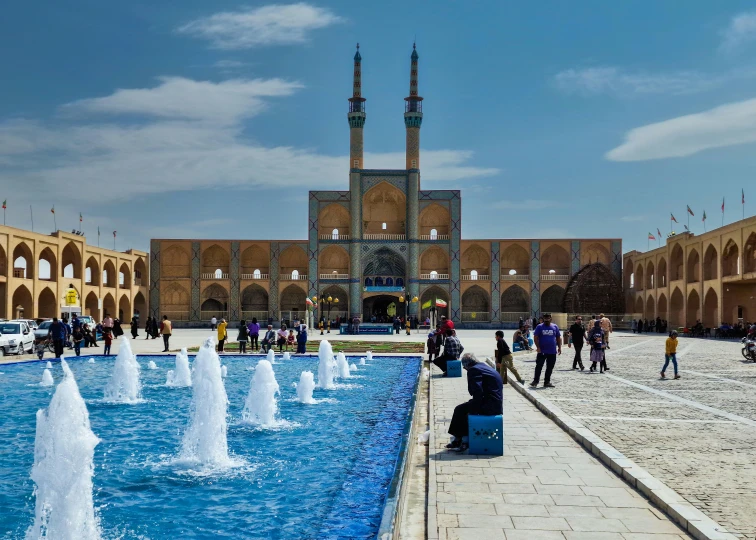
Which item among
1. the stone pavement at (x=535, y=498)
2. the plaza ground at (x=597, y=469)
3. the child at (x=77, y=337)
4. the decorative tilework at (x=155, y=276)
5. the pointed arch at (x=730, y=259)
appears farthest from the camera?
the decorative tilework at (x=155, y=276)

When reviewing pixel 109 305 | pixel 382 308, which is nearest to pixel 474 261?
pixel 382 308

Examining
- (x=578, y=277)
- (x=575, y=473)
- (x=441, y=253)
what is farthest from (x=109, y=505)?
(x=441, y=253)

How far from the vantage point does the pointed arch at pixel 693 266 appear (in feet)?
127

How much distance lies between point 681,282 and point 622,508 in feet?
126

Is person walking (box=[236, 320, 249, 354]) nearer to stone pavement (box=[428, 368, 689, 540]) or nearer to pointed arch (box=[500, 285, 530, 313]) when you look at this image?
stone pavement (box=[428, 368, 689, 540])

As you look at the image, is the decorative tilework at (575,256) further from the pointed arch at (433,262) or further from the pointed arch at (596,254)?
the pointed arch at (433,262)

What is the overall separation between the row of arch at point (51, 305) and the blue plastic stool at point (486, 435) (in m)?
34.7

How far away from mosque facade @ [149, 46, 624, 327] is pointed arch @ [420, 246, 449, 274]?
0.08 metres

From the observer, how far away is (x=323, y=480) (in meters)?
6.68

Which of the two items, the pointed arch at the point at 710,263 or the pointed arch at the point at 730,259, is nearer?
the pointed arch at the point at 730,259

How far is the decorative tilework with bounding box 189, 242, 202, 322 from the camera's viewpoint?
50.3 m

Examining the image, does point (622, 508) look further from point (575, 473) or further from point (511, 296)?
point (511, 296)

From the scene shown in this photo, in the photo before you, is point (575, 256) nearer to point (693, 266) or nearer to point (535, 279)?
point (535, 279)

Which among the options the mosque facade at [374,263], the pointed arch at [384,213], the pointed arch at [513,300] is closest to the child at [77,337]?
the mosque facade at [374,263]
